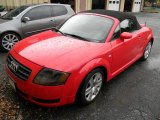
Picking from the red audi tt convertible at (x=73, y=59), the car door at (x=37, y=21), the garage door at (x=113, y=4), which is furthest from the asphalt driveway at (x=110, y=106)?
the garage door at (x=113, y=4)

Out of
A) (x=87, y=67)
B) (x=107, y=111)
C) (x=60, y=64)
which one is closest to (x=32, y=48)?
(x=60, y=64)

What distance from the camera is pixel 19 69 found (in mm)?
3037

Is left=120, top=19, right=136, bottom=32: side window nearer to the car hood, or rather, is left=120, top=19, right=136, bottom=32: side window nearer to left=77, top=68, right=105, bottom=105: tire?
the car hood

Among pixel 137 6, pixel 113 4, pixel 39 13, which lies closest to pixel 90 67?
pixel 39 13

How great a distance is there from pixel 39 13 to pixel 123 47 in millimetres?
3822

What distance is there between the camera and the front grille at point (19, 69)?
9.58 ft

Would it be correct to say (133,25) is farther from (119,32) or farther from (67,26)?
(67,26)

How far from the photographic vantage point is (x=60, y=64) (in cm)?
293

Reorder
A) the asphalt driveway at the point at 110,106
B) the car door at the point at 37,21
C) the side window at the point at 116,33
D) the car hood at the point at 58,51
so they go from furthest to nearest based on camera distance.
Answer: the car door at the point at 37,21, the side window at the point at 116,33, the asphalt driveway at the point at 110,106, the car hood at the point at 58,51

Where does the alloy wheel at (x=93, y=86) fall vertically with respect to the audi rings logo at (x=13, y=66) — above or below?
below

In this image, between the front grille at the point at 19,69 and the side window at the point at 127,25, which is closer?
the front grille at the point at 19,69

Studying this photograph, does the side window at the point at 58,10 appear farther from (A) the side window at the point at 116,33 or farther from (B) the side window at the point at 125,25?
(A) the side window at the point at 116,33

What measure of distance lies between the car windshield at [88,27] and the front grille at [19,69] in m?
1.33

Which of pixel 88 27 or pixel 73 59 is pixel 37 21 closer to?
pixel 88 27
